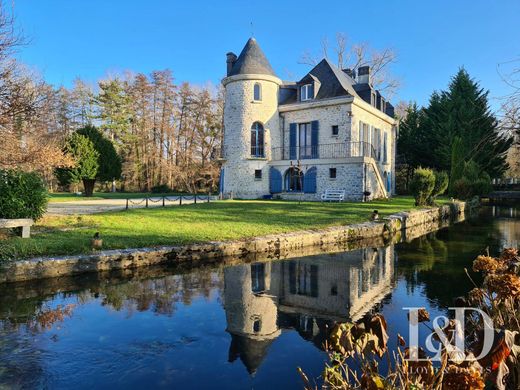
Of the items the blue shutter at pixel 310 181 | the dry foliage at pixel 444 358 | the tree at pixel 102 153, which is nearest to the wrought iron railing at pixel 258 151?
the blue shutter at pixel 310 181

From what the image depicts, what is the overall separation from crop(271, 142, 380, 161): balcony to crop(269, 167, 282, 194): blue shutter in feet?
2.83

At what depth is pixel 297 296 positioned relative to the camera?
652 centimetres

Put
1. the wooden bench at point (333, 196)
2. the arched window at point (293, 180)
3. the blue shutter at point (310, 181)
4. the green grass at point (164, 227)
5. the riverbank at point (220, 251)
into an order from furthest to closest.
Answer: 1. the arched window at point (293, 180)
2. the blue shutter at point (310, 181)
3. the wooden bench at point (333, 196)
4. the green grass at point (164, 227)
5. the riverbank at point (220, 251)

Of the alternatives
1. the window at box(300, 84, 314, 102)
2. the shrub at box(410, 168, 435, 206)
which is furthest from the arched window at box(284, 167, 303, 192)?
the shrub at box(410, 168, 435, 206)

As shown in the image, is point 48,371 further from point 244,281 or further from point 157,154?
point 157,154

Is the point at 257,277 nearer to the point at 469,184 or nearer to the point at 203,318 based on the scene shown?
the point at 203,318

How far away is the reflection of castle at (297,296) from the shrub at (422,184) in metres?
11.0

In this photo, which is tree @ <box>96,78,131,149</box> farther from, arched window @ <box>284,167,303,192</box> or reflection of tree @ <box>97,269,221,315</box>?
reflection of tree @ <box>97,269,221,315</box>

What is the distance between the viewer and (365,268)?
8430mm

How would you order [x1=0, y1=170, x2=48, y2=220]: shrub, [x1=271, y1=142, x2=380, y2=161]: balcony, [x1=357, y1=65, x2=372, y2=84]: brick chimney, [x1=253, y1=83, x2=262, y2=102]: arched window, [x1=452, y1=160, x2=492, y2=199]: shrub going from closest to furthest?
[x1=0, y1=170, x2=48, y2=220]: shrub
[x1=271, y1=142, x2=380, y2=161]: balcony
[x1=253, y1=83, x2=262, y2=102]: arched window
[x1=452, y1=160, x2=492, y2=199]: shrub
[x1=357, y1=65, x2=372, y2=84]: brick chimney

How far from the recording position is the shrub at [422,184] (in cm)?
1917

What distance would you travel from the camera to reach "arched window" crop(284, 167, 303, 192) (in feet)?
78.4

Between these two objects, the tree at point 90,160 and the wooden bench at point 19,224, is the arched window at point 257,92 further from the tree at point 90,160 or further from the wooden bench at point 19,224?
the wooden bench at point 19,224

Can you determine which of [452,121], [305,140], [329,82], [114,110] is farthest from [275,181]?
[114,110]
